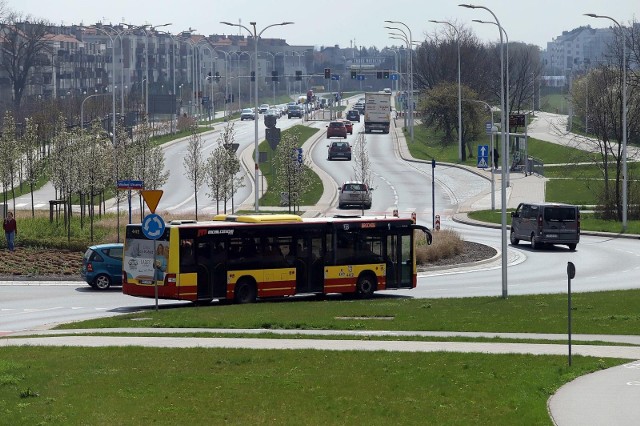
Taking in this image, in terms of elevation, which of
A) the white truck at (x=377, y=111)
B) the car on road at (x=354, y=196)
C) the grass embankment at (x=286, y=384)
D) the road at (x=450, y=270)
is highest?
the white truck at (x=377, y=111)

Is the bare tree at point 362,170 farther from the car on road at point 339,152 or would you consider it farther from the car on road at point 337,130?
the car on road at point 337,130

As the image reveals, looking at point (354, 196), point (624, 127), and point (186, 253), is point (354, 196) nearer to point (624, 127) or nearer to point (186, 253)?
point (624, 127)

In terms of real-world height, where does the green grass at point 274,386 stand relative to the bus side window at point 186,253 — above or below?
below

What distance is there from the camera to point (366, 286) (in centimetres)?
3447

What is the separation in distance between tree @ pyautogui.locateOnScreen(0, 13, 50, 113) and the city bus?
9498 cm

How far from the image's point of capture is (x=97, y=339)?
2331cm

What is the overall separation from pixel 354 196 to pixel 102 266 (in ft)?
100

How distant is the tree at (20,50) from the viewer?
439ft

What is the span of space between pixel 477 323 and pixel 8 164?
38.4m

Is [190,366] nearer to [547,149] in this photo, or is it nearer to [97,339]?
[97,339]

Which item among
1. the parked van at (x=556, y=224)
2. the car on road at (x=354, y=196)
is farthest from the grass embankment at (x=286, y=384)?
the car on road at (x=354, y=196)

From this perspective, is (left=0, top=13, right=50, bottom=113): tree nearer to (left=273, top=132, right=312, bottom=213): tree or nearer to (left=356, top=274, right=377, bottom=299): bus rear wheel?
(left=273, top=132, right=312, bottom=213): tree

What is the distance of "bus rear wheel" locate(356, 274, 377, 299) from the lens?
34.4 meters

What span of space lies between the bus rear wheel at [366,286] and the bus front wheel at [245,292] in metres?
3.18
